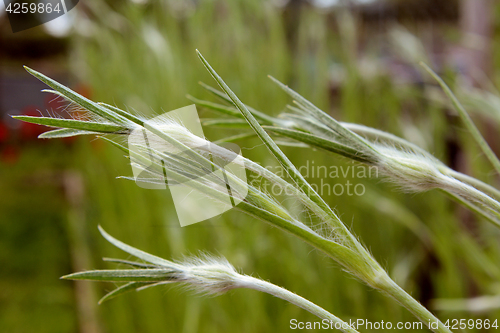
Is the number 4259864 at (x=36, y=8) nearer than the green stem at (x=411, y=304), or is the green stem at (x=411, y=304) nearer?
the green stem at (x=411, y=304)

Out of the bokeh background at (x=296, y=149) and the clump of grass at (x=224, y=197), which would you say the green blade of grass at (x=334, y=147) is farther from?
the bokeh background at (x=296, y=149)

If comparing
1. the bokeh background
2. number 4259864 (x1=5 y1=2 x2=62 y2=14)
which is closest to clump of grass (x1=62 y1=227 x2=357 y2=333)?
the bokeh background

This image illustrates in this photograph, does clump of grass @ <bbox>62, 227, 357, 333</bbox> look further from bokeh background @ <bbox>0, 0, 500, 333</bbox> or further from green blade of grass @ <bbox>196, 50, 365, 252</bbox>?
bokeh background @ <bbox>0, 0, 500, 333</bbox>

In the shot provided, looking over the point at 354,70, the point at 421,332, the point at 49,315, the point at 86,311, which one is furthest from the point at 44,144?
the point at 421,332

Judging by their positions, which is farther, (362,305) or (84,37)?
(84,37)

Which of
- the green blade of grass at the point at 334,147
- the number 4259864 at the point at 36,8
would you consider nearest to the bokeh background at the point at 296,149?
the number 4259864 at the point at 36,8

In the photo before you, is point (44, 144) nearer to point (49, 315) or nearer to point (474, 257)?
point (49, 315)

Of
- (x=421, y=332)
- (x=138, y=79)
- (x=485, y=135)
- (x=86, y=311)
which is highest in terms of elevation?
(x=485, y=135)

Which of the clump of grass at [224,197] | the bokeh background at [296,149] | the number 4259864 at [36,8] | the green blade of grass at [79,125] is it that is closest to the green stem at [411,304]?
the clump of grass at [224,197]

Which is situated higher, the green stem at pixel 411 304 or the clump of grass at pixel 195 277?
the green stem at pixel 411 304
